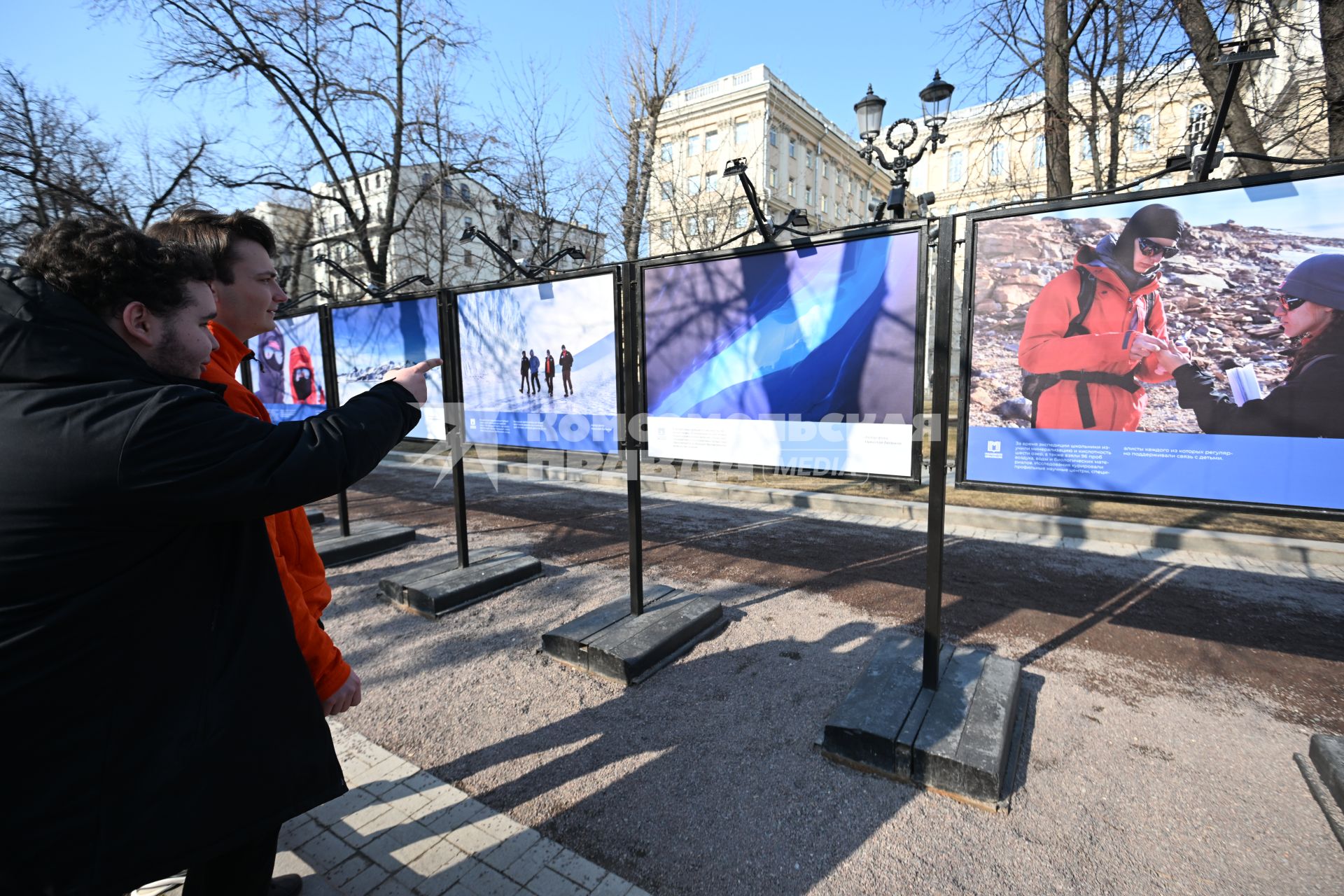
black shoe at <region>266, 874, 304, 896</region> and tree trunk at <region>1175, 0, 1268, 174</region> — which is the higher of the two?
tree trunk at <region>1175, 0, 1268, 174</region>

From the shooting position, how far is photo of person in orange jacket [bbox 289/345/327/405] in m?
7.43

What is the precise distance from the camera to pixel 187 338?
153 centimetres

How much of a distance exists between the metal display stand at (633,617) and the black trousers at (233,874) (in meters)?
2.16

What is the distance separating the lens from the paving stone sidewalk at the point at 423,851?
2277 millimetres

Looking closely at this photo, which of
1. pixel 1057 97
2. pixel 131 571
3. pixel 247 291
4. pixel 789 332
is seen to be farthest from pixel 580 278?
pixel 1057 97

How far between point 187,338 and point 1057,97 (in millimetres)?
10462

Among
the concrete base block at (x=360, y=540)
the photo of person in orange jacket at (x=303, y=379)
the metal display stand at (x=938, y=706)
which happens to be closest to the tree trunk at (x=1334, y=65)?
the metal display stand at (x=938, y=706)

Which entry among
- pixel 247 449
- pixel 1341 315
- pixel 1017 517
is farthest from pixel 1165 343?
pixel 1017 517

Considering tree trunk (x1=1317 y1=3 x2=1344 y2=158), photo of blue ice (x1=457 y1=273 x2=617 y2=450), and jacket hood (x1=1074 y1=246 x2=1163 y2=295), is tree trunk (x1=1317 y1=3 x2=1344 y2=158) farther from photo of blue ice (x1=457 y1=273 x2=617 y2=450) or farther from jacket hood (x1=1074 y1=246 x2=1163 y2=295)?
photo of blue ice (x1=457 y1=273 x2=617 y2=450)

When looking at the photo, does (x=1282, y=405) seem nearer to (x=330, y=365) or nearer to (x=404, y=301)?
(x=404, y=301)

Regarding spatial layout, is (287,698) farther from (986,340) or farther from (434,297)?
(434,297)

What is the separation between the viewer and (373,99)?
13906 mm

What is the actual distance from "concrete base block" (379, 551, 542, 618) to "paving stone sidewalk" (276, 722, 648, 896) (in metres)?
2.08

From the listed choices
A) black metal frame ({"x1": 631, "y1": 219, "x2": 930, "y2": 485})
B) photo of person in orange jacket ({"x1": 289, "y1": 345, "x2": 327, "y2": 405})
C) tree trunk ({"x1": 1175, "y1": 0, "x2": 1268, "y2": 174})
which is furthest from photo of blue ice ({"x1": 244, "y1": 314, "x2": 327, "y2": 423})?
tree trunk ({"x1": 1175, "y1": 0, "x2": 1268, "y2": 174})
